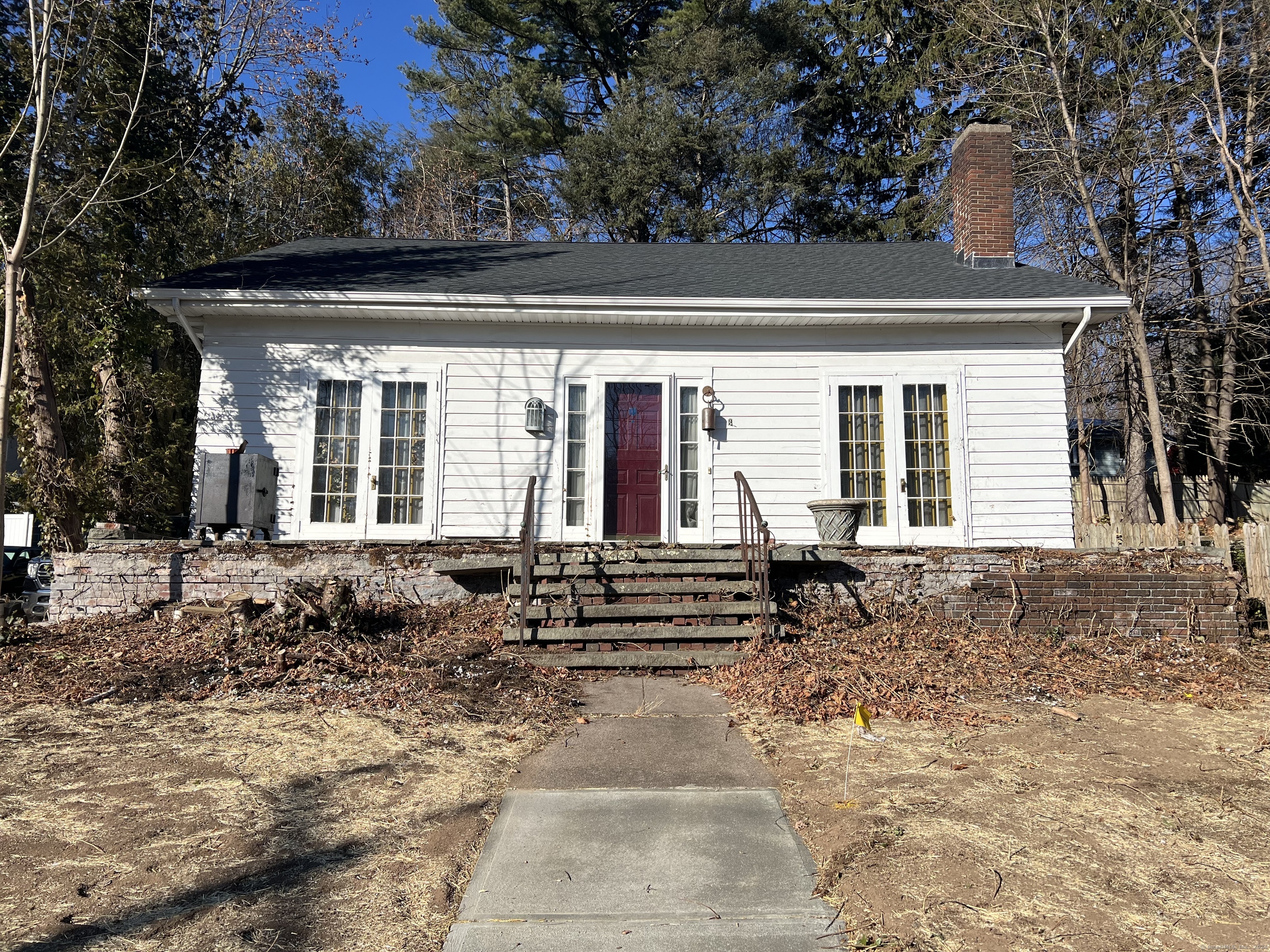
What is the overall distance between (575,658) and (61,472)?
7708mm

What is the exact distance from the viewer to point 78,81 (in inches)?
391

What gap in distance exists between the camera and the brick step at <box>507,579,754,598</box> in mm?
7164

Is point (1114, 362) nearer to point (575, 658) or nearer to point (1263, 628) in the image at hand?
point (1263, 628)

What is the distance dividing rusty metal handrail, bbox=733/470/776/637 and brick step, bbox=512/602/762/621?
0.42 feet

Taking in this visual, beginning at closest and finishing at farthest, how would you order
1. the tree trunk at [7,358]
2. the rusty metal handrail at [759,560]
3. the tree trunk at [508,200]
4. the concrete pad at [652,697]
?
1. the concrete pad at [652,697]
2. the rusty metal handrail at [759,560]
3. the tree trunk at [7,358]
4. the tree trunk at [508,200]

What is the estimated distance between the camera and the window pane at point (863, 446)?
972cm

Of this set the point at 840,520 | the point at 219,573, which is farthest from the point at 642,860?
the point at 219,573

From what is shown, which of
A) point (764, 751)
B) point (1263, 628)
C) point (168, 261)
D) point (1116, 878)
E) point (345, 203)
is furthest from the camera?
point (345, 203)

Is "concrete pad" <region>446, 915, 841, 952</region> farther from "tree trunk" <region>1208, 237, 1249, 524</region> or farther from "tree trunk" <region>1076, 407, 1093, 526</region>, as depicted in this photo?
"tree trunk" <region>1076, 407, 1093, 526</region>

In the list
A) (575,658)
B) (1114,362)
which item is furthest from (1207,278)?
(575,658)

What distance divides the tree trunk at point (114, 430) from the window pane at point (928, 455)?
10.1 m

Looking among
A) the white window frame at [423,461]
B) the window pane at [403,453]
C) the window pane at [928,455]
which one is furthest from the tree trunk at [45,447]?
the window pane at [928,455]

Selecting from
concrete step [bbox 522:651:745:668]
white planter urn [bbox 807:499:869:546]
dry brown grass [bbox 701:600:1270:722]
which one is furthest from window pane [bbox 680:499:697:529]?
concrete step [bbox 522:651:745:668]

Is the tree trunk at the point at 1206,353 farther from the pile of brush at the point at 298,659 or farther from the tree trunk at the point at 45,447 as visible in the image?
the tree trunk at the point at 45,447
